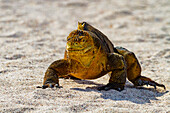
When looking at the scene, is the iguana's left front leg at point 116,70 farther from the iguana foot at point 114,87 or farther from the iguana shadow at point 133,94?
the iguana shadow at point 133,94

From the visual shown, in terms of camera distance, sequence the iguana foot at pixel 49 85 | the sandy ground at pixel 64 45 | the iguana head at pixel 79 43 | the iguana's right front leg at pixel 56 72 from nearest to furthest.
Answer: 1. the sandy ground at pixel 64 45
2. the iguana head at pixel 79 43
3. the iguana foot at pixel 49 85
4. the iguana's right front leg at pixel 56 72

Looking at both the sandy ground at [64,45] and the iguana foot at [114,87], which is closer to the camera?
the sandy ground at [64,45]

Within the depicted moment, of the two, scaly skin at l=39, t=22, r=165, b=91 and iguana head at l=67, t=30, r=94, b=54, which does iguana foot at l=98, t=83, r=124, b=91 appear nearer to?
scaly skin at l=39, t=22, r=165, b=91

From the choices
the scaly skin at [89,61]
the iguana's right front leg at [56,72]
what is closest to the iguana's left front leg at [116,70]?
the scaly skin at [89,61]

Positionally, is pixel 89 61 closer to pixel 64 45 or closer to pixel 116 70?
pixel 116 70

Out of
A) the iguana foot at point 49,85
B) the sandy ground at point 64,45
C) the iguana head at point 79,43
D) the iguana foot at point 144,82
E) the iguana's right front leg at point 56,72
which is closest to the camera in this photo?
the sandy ground at point 64,45

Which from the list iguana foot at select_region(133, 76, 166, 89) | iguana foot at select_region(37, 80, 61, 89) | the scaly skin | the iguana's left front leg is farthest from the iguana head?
iguana foot at select_region(133, 76, 166, 89)

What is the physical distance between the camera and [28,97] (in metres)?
3.54

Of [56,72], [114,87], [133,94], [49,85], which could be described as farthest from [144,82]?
[49,85]

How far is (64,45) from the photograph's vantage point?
766 cm

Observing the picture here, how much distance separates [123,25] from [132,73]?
217 inches

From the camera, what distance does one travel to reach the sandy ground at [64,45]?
11.5 ft

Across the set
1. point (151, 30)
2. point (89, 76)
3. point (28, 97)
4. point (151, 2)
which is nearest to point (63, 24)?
point (151, 30)

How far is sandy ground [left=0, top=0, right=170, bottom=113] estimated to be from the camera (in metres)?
3.50
